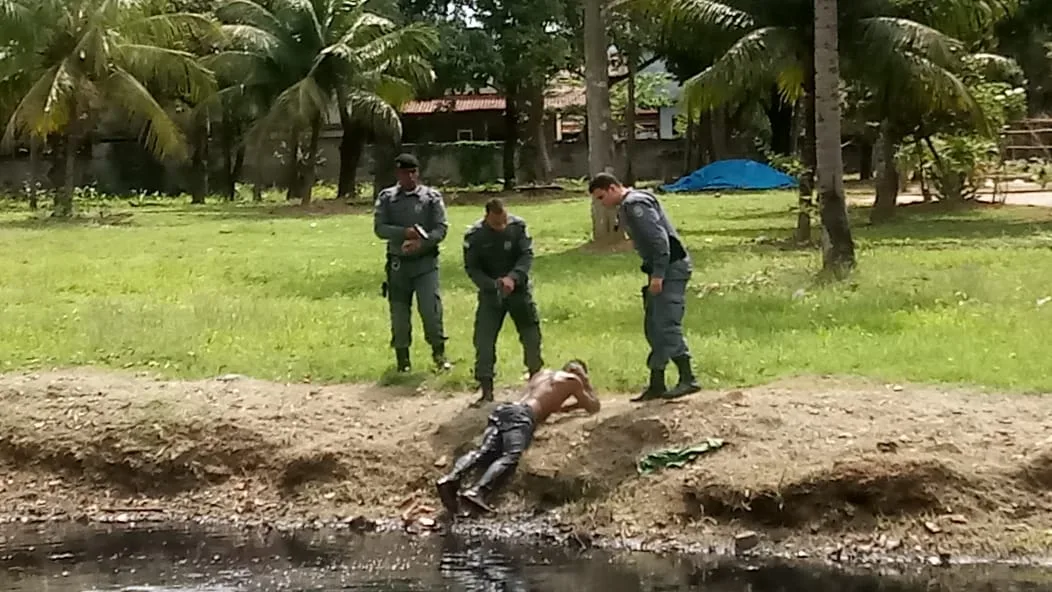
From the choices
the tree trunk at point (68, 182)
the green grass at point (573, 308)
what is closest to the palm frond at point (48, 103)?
the tree trunk at point (68, 182)

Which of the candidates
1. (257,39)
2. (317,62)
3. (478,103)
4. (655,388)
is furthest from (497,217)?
(478,103)

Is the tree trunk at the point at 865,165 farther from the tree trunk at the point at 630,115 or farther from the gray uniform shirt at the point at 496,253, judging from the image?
the gray uniform shirt at the point at 496,253

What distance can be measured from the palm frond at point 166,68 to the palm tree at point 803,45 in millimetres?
12974

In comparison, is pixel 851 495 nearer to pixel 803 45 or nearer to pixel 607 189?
pixel 607 189

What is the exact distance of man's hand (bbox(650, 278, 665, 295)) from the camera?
9977mm

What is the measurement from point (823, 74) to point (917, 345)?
583cm

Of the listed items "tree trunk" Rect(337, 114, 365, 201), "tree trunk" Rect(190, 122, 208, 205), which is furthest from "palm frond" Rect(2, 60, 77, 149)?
"tree trunk" Rect(190, 122, 208, 205)

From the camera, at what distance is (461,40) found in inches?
1555

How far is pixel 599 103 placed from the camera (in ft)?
69.2

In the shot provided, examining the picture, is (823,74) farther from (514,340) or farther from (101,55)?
(101,55)

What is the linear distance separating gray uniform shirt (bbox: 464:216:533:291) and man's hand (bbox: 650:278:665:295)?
960mm

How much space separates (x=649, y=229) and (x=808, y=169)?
12933mm

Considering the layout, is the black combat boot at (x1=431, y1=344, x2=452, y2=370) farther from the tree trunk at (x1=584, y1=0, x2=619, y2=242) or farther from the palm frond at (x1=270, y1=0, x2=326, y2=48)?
the palm frond at (x1=270, y1=0, x2=326, y2=48)

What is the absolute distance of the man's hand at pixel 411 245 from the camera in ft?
37.2
